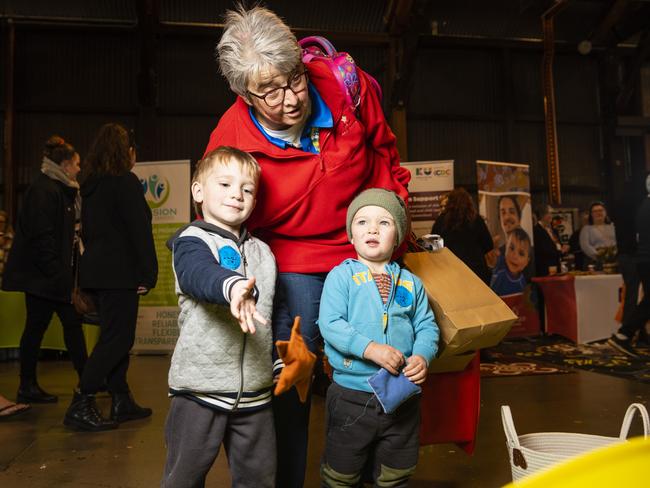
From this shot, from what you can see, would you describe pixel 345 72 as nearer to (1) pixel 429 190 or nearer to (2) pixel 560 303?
(1) pixel 429 190

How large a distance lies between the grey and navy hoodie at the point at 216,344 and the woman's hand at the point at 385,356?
0.24 m

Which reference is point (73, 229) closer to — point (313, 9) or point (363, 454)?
point (363, 454)

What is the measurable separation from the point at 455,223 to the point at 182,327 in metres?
3.83

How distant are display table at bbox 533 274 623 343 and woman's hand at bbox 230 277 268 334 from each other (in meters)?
5.51

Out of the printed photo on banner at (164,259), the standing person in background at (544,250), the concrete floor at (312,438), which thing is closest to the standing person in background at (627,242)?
the standing person in background at (544,250)

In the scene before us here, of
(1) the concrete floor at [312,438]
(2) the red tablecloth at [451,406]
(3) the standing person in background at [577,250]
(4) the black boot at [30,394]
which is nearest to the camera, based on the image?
(2) the red tablecloth at [451,406]

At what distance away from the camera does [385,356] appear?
→ 1513mm

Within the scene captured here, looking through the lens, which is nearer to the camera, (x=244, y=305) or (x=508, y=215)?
(x=244, y=305)

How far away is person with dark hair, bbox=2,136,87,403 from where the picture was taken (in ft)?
11.5

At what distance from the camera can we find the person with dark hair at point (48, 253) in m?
3.51

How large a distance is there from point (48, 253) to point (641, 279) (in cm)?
415

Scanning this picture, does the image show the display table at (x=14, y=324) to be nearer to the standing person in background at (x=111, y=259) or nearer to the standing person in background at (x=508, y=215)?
the standing person in background at (x=111, y=259)

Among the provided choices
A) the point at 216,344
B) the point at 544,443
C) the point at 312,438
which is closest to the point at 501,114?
the point at 312,438

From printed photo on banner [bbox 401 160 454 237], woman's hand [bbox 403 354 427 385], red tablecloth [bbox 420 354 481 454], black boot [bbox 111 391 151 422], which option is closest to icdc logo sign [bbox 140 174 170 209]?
printed photo on banner [bbox 401 160 454 237]
